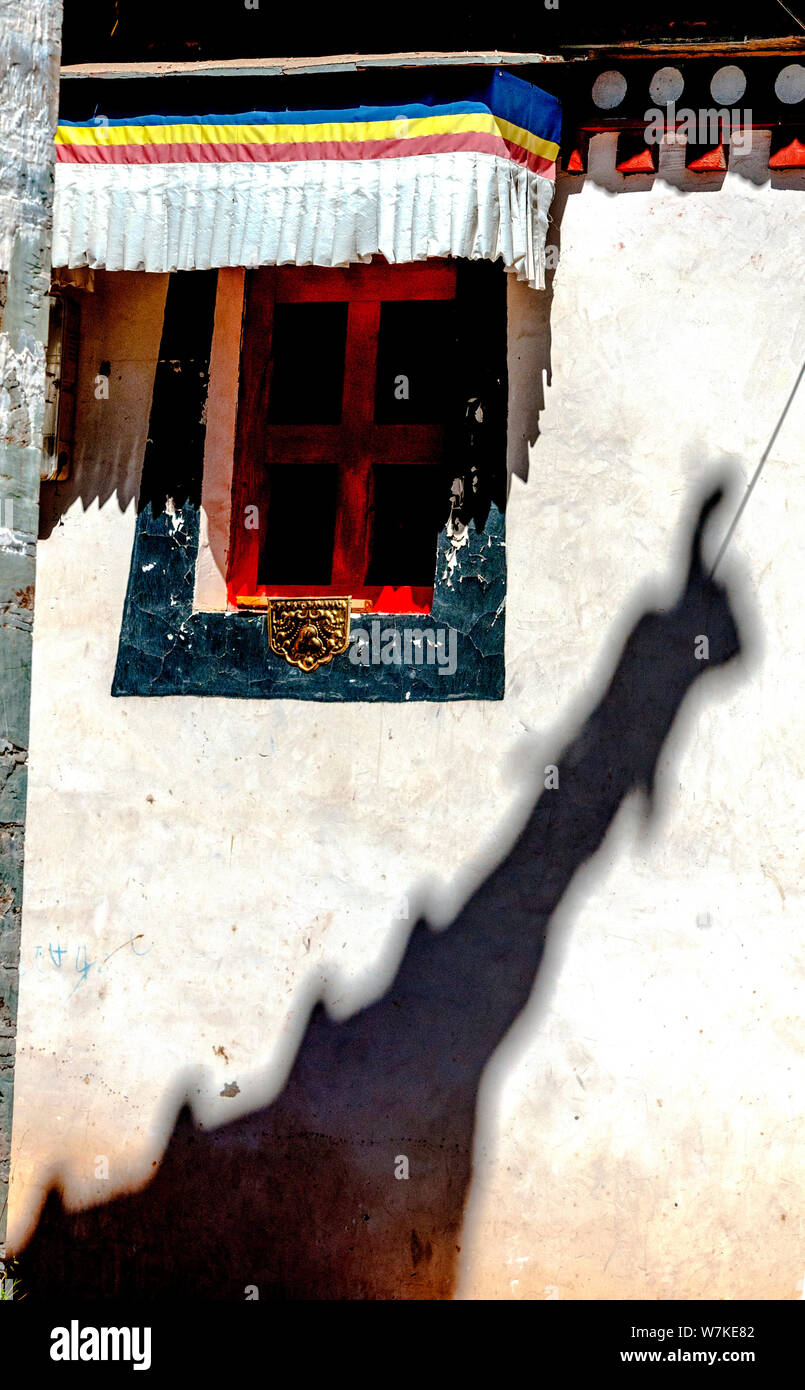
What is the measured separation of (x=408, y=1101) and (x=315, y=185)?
143 inches

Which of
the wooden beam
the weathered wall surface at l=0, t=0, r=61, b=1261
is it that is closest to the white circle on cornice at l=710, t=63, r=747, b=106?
the wooden beam

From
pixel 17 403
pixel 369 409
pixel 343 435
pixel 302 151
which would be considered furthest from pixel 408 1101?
pixel 302 151

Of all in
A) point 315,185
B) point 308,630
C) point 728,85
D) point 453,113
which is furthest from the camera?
point 308,630

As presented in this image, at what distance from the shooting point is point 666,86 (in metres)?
6.14

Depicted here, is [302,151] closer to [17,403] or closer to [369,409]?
[369,409]

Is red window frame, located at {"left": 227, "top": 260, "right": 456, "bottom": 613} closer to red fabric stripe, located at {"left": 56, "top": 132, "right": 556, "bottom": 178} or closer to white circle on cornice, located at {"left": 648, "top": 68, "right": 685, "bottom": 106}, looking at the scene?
red fabric stripe, located at {"left": 56, "top": 132, "right": 556, "bottom": 178}

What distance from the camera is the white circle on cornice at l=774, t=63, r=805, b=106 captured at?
19.8ft

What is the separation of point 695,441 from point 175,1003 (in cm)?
312

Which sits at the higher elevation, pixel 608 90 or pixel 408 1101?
→ pixel 608 90

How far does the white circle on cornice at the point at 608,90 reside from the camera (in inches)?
243

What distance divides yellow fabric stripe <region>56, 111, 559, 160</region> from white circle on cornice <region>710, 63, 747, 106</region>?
0.69 meters

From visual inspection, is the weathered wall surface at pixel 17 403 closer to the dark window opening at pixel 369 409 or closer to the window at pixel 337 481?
the window at pixel 337 481

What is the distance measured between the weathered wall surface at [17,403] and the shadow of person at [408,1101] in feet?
8.26
